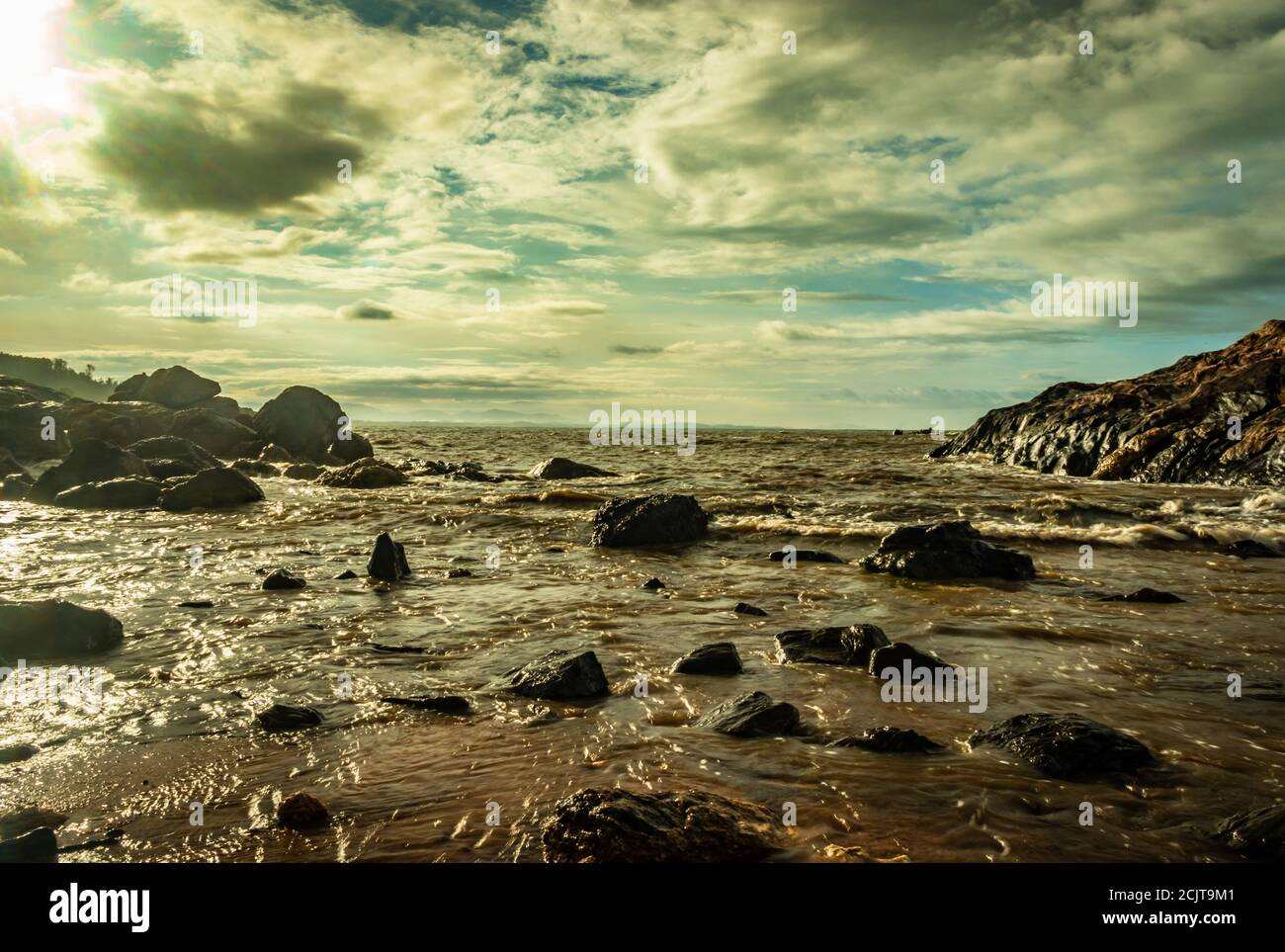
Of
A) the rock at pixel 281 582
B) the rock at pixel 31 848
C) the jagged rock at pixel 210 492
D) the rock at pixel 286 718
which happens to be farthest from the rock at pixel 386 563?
the jagged rock at pixel 210 492

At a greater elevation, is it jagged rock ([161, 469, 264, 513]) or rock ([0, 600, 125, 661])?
jagged rock ([161, 469, 264, 513])

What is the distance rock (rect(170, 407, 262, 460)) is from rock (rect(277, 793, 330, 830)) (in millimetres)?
39471

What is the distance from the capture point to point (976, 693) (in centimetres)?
722

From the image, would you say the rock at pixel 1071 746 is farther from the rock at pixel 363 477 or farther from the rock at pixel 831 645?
the rock at pixel 363 477

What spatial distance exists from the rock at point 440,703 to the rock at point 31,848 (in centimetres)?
281

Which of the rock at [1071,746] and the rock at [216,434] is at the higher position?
the rock at [216,434]

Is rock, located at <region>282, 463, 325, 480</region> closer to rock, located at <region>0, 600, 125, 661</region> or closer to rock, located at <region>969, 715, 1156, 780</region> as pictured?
rock, located at <region>0, 600, 125, 661</region>

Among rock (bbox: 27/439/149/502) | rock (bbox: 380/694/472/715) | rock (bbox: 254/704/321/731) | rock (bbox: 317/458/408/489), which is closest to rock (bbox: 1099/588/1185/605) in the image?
rock (bbox: 380/694/472/715)

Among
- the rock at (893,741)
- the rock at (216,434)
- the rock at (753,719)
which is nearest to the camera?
the rock at (893,741)

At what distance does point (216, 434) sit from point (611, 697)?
4010cm

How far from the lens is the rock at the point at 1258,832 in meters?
4.25

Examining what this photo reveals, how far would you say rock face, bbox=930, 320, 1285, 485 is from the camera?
26688 mm
